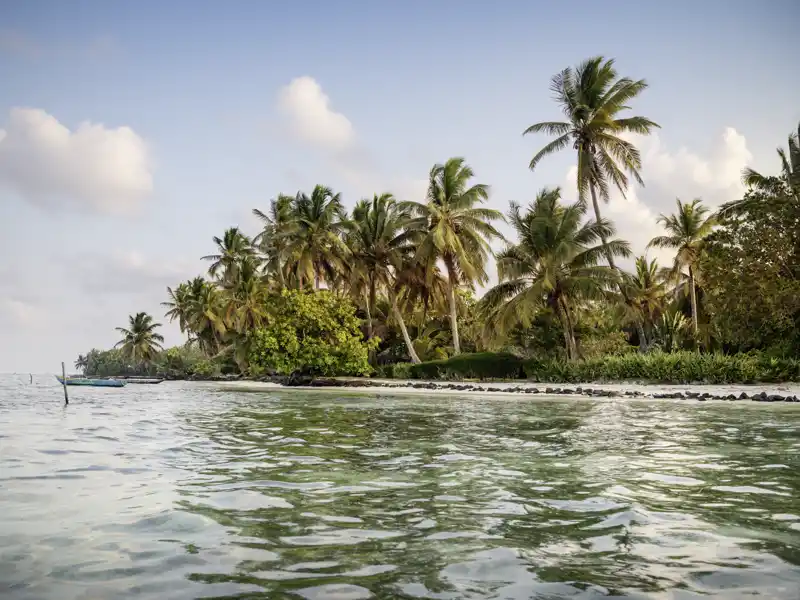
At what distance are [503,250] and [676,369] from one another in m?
10.2

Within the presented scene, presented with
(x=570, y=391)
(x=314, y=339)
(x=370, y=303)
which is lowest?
(x=570, y=391)

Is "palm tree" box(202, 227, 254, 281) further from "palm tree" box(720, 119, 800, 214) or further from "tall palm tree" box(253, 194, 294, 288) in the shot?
"palm tree" box(720, 119, 800, 214)

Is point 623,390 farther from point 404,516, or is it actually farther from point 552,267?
point 404,516

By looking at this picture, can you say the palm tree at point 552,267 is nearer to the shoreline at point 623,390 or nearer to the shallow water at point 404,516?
the shoreline at point 623,390

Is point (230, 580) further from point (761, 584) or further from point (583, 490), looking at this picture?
point (583, 490)

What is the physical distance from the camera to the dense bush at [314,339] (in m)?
41.5

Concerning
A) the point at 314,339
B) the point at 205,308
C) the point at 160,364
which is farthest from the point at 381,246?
the point at 160,364

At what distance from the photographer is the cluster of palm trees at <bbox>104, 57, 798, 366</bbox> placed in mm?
30594

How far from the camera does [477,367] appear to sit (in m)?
35.1

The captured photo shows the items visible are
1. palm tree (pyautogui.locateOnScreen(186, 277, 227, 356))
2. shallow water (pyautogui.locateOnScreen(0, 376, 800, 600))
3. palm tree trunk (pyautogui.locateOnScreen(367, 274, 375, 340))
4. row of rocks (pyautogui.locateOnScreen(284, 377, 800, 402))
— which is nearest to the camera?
shallow water (pyautogui.locateOnScreen(0, 376, 800, 600))

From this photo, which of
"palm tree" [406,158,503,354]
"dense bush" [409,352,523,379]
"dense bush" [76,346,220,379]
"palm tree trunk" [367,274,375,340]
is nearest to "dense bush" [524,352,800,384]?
"dense bush" [409,352,523,379]

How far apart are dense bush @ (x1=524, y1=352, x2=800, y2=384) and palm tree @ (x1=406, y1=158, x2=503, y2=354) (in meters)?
8.67

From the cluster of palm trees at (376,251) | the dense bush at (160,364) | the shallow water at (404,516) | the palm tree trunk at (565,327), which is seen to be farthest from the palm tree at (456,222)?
the dense bush at (160,364)

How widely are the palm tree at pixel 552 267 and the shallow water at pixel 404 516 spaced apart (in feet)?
61.0
